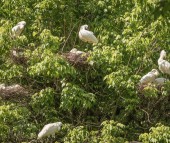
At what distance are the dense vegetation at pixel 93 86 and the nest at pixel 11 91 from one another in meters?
0.06

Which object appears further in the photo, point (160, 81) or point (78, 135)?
point (160, 81)

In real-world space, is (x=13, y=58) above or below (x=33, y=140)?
above

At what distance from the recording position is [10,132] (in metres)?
7.33

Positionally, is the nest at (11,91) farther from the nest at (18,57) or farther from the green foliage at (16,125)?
the nest at (18,57)

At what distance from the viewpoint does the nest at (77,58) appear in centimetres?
752

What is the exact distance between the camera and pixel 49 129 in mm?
7004

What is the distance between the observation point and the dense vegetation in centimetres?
714

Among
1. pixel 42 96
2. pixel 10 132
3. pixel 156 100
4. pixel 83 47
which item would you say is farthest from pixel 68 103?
pixel 83 47

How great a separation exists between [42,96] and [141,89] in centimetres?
136

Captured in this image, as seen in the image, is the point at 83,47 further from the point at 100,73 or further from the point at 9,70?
the point at 9,70

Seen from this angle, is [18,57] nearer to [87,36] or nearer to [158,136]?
[87,36]

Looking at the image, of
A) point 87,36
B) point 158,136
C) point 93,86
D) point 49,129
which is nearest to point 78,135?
point 49,129

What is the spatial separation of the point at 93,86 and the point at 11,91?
134 centimetres

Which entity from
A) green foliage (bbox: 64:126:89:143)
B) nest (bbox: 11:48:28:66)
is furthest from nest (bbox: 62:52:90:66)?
green foliage (bbox: 64:126:89:143)
